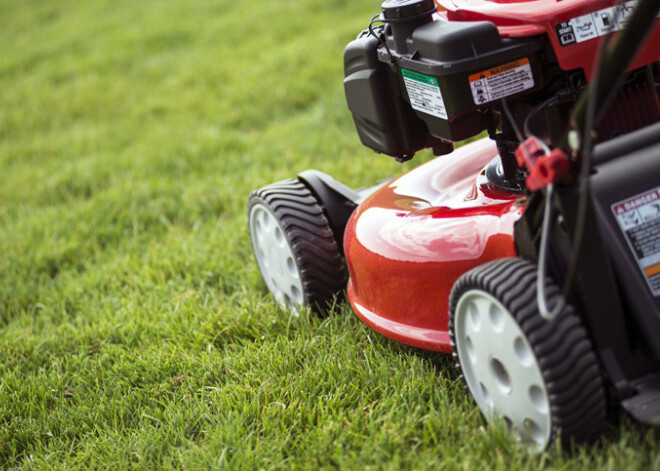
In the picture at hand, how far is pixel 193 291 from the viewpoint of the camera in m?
2.68

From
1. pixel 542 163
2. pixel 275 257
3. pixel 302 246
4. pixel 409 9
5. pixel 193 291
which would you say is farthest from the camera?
pixel 193 291

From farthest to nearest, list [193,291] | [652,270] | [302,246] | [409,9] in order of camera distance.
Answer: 1. [193,291]
2. [302,246]
3. [409,9]
4. [652,270]

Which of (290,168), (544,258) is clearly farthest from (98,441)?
(290,168)

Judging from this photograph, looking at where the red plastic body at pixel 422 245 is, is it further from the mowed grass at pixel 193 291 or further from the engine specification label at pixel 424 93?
the engine specification label at pixel 424 93

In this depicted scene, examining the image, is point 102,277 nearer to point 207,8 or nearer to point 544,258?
point 544,258

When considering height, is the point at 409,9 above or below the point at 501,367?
above

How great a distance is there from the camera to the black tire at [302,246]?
7.36 feet

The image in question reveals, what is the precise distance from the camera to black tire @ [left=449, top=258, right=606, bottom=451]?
1372mm

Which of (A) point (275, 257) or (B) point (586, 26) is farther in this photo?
(A) point (275, 257)

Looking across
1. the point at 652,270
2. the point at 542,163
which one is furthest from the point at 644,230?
the point at 542,163

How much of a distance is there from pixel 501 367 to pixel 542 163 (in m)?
0.43

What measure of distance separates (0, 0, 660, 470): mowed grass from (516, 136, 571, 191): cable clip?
1.64 ft

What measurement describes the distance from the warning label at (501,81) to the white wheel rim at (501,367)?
46 cm

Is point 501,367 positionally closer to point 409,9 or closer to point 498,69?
point 498,69
